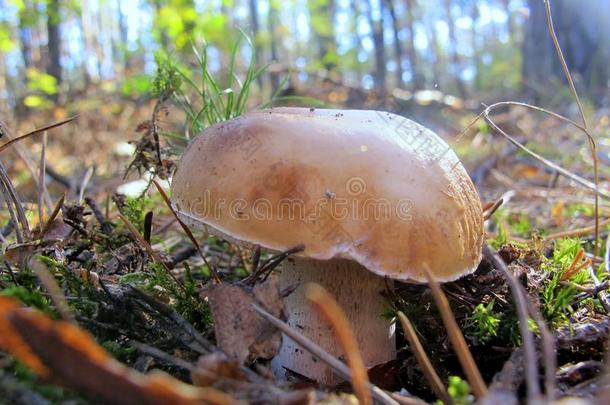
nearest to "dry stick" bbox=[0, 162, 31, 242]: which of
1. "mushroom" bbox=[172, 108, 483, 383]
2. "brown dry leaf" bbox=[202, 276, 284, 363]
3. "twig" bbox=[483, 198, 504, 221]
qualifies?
"mushroom" bbox=[172, 108, 483, 383]

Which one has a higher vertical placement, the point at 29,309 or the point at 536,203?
the point at 29,309

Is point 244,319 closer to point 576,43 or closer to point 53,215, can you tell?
point 53,215

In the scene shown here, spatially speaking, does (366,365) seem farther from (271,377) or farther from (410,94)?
(410,94)

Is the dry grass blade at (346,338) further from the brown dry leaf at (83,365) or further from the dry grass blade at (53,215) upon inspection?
the dry grass blade at (53,215)

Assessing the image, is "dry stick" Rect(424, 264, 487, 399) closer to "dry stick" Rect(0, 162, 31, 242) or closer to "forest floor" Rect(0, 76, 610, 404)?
"forest floor" Rect(0, 76, 610, 404)

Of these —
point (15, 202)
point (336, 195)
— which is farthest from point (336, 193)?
point (15, 202)

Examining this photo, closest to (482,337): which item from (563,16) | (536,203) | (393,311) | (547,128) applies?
(393,311)
